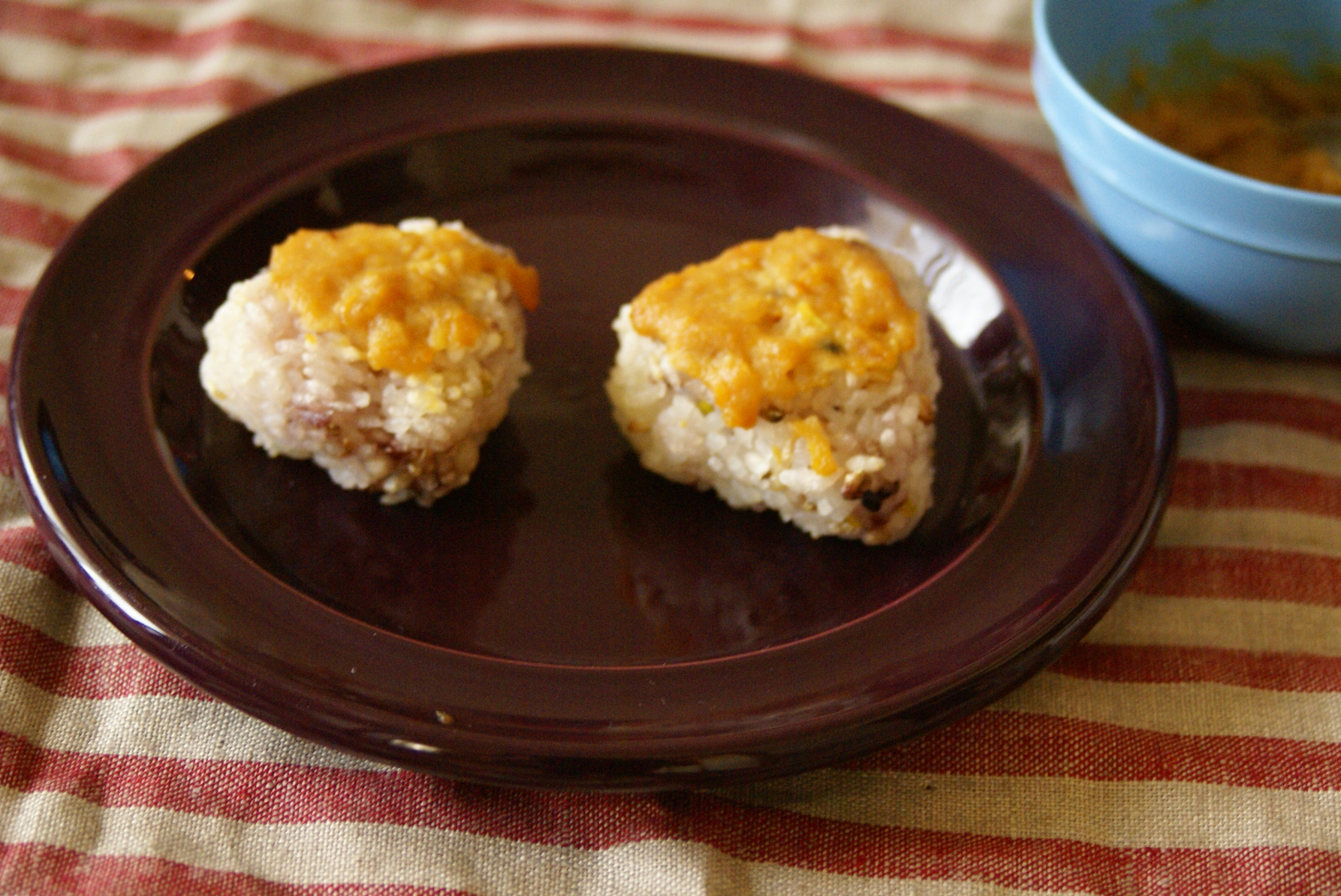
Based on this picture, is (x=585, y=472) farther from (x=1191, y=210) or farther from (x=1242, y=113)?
(x=1242, y=113)

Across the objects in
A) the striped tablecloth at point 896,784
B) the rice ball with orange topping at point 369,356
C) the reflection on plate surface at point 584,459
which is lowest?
the striped tablecloth at point 896,784

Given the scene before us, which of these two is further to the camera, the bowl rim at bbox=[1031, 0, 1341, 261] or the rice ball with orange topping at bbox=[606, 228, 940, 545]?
the bowl rim at bbox=[1031, 0, 1341, 261]

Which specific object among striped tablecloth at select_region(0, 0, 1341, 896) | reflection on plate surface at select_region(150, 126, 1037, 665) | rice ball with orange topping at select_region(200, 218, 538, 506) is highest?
rice ball with orange topping at select_region(200, 218, 538, 506)

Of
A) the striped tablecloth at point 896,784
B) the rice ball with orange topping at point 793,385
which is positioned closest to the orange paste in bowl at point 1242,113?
the striped tablecloth at point 896,784

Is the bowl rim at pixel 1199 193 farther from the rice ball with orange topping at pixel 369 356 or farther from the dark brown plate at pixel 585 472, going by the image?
the rice ball with orange topping at pixel 369 356

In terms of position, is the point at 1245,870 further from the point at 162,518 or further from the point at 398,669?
the point at 162,518

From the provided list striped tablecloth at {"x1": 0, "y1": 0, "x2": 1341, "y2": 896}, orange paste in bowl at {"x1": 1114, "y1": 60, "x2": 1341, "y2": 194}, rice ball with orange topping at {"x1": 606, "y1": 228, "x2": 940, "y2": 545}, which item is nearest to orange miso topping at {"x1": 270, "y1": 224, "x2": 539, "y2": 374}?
rice ball with orange topping at {"x1": 606, "y1": 228, "x2": 940, "y2": 545}

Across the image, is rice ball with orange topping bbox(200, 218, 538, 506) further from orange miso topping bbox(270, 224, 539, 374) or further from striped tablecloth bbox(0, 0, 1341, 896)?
striped tablecloth bbox(0, 0, 1341, 896)
